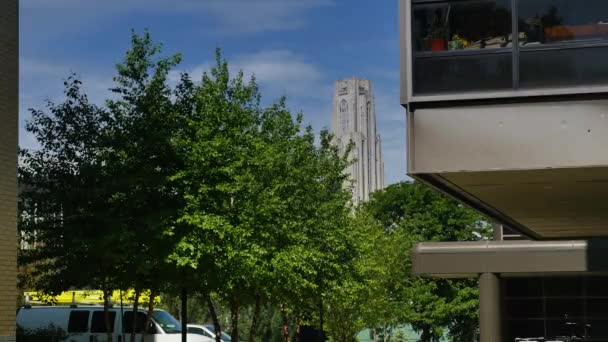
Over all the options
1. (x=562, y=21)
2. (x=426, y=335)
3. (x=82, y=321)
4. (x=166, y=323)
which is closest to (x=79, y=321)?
(x=82, y=321)

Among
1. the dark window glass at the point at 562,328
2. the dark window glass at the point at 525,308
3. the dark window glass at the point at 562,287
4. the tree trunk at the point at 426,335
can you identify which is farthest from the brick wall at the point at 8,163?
the tree trunk at the point at 426,335

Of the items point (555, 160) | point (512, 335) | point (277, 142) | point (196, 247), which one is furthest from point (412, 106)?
point (512, 335)

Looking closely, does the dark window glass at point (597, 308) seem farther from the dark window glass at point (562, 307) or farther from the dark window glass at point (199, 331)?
the dark window glass at point (199, 331)

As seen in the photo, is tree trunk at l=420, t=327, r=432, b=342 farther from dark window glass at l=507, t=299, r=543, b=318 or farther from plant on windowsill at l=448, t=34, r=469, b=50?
plant on windowsill at l=448, t=34, r=469, b=50

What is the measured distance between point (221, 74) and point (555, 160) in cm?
2149

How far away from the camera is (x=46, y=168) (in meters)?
26.9

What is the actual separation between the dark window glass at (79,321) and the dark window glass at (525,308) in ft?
55.3

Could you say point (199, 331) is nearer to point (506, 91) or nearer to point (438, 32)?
point (438, 32)

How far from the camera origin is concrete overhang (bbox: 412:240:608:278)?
33.3 meters

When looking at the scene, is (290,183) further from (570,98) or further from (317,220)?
(570,98)

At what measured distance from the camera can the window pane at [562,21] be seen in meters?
12.1

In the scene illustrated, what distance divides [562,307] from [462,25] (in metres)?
29.1

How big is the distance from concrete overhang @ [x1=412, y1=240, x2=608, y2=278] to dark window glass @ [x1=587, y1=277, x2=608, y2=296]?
550 centimetres

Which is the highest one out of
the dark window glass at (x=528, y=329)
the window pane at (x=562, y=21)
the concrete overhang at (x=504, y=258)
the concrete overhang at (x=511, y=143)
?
the window pane at (x=562, y=21)
